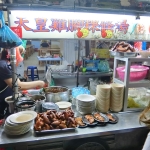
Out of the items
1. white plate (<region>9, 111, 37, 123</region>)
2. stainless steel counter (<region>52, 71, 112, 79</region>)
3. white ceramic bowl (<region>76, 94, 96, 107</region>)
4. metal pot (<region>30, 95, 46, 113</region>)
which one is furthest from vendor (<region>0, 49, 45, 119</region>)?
stainless steel counter (<region>52, 71, 112, 79</region>)

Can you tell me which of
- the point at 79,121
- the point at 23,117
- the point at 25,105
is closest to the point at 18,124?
the point at 23,117

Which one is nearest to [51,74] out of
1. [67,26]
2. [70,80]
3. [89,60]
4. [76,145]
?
[70,80]

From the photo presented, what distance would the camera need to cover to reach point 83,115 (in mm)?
1782

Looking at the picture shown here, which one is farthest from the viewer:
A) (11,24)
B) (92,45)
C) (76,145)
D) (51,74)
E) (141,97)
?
(92,45)

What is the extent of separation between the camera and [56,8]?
2.15m

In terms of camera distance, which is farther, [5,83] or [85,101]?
[5,83]

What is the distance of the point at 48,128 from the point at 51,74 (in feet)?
7.99

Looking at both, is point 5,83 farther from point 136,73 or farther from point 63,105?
point 136,73

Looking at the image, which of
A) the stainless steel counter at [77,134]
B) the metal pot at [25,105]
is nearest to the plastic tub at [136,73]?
the stainless steel counter at [77,134]

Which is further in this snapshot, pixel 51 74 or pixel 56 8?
pixel 51 74

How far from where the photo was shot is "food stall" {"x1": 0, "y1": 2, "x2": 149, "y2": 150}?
1.42 m

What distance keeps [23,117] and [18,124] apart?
0.36 feet

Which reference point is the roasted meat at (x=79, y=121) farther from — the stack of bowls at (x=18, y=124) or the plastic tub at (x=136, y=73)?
the plastic tub at (x=136, y=73)

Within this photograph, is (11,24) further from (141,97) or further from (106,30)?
(141,97)
